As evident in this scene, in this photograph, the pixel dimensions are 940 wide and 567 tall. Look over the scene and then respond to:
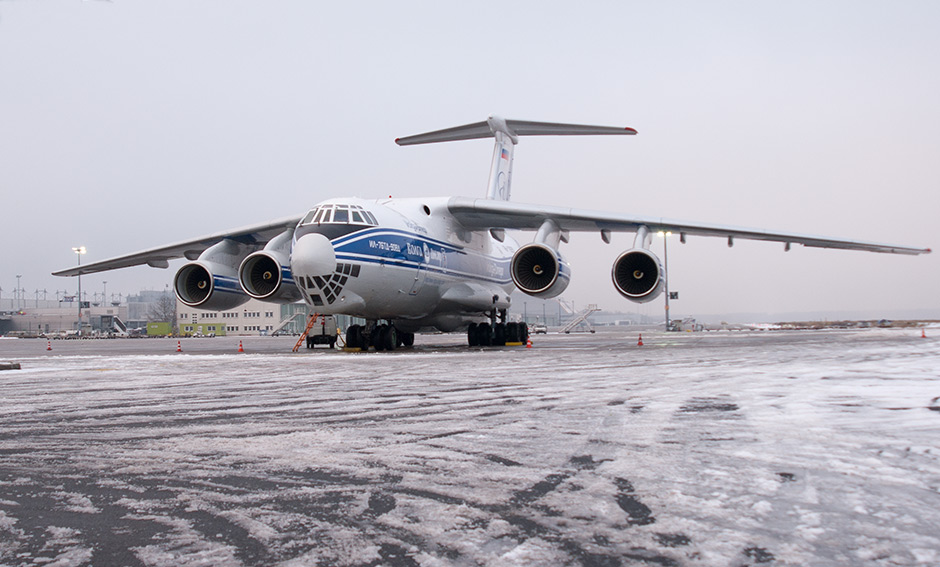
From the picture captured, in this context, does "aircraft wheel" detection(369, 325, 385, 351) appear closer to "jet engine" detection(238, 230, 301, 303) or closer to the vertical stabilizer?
"jet engine" detection(238, 230, 301, 303)

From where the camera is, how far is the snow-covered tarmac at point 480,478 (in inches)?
92.5

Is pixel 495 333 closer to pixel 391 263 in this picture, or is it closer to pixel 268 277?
pixel 391 263

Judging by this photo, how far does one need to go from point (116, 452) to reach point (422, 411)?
2.19 metres

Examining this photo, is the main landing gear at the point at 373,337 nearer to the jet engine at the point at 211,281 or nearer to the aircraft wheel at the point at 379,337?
the aircraft wheel at the point at 379,337

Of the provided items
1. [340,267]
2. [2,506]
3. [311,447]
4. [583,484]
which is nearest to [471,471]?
[583,484]

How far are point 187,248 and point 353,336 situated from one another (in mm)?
5042

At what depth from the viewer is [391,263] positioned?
1483 cm

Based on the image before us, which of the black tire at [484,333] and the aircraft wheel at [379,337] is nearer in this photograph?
the aircraft wheel at [379,337]

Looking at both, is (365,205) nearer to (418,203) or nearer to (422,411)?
(418,203)

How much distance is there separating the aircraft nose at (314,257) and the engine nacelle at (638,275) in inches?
235

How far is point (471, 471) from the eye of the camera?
135 inches

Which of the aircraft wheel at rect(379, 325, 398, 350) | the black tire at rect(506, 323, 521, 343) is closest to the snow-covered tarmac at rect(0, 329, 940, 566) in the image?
the aircraft wheel at rect(379, 325, 398, 350)

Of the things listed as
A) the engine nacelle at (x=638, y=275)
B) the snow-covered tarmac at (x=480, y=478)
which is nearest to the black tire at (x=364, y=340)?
the engine nacelle at (x=638, y=275)

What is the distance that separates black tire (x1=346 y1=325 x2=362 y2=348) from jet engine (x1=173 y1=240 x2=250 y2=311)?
8.52 ft
